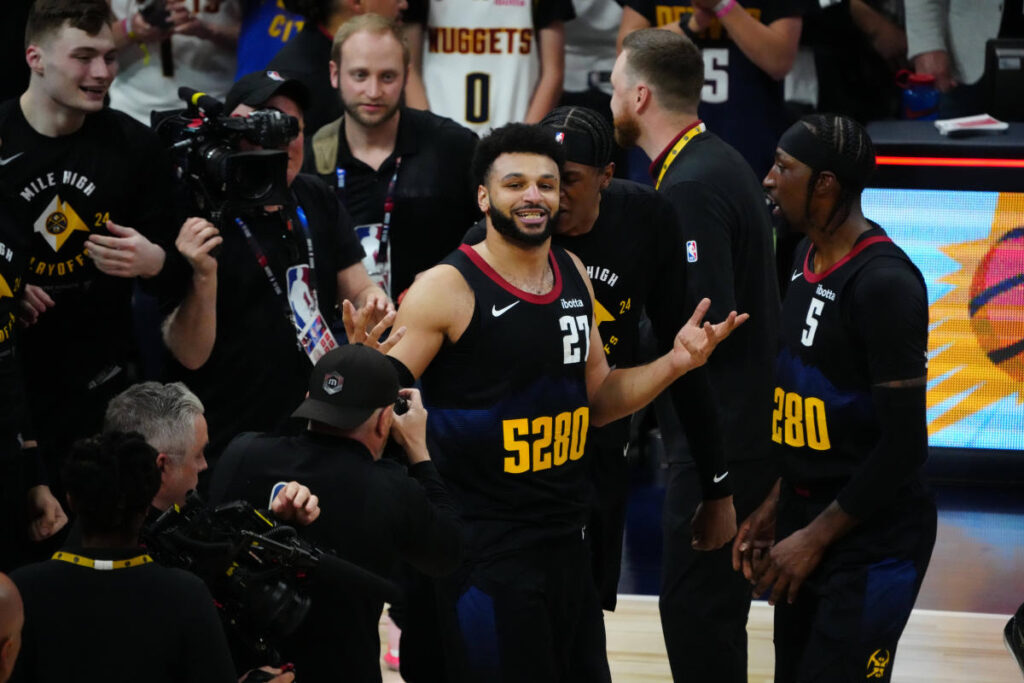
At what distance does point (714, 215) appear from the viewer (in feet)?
16.2

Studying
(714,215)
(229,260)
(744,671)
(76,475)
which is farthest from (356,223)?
(76,475)

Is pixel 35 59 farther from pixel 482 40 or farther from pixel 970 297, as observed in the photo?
pixel 970 297

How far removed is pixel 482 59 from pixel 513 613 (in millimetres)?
3890

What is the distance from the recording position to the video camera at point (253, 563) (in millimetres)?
3266

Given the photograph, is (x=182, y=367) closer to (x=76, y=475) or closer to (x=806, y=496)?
(x=76, y=475)

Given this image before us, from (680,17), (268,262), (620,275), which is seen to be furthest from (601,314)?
(680,17)

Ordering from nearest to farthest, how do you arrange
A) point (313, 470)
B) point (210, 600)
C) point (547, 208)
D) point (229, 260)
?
point (210, 600) < point (313, 470) < point (547, 208) < point (229, 260)

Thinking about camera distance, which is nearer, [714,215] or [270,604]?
[270,604]

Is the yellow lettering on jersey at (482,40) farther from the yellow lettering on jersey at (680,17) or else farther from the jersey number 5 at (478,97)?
the yellow lettering on jersey at (680,17)

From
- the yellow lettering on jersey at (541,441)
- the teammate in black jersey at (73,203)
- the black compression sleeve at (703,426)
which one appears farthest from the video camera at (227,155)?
the black compression sleeve at (703,426)

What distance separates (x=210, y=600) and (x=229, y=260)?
186 cm

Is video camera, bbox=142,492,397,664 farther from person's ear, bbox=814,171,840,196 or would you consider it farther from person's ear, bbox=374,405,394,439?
person's ear, bbox=814,171,840,196

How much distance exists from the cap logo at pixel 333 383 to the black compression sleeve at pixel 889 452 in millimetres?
1457

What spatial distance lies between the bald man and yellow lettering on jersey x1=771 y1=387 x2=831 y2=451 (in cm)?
227
